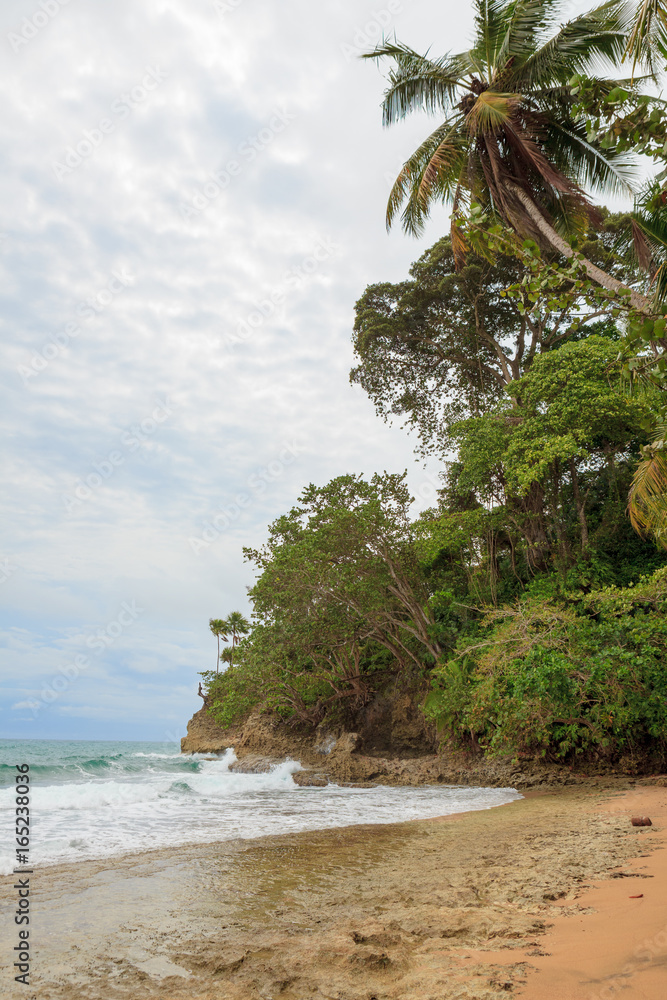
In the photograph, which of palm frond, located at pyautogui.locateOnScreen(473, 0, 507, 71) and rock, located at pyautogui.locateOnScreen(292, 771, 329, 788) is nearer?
palm frond, located at pyautogui.locateOnScreen(473, 0, 507, 71)

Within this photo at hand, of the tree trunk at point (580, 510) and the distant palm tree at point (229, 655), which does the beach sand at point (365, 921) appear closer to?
the tree trunk at point (580, 510)

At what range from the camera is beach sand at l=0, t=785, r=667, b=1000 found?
273cm

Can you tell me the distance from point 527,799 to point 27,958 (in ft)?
31.1

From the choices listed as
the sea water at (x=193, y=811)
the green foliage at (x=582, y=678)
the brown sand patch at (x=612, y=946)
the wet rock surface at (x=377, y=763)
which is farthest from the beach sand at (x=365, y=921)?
the wet rock surface at (x=377, y=763)

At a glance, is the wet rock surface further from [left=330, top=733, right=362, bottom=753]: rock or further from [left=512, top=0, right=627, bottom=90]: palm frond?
[left=512, top=0, right=627, bottom=90]: palm frond

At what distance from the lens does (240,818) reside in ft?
32.1

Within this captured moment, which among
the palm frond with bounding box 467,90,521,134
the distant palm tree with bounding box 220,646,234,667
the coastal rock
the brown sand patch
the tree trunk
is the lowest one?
the coastal rock

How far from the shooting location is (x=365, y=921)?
4.01 metres

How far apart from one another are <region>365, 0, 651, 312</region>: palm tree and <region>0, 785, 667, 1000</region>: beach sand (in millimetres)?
9089

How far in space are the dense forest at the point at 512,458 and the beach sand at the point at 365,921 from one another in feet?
9.62

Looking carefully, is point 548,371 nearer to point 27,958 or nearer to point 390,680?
point 390,680

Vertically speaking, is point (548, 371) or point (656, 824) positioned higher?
point (548, 371)

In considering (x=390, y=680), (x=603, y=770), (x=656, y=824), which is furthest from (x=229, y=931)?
(x=390, y=680)

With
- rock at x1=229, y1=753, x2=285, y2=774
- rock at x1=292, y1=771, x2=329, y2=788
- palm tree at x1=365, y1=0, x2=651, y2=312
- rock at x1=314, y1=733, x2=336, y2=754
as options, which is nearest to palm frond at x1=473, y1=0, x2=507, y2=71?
palm tree at x1=365, y1=0, x2=651, y2=312
